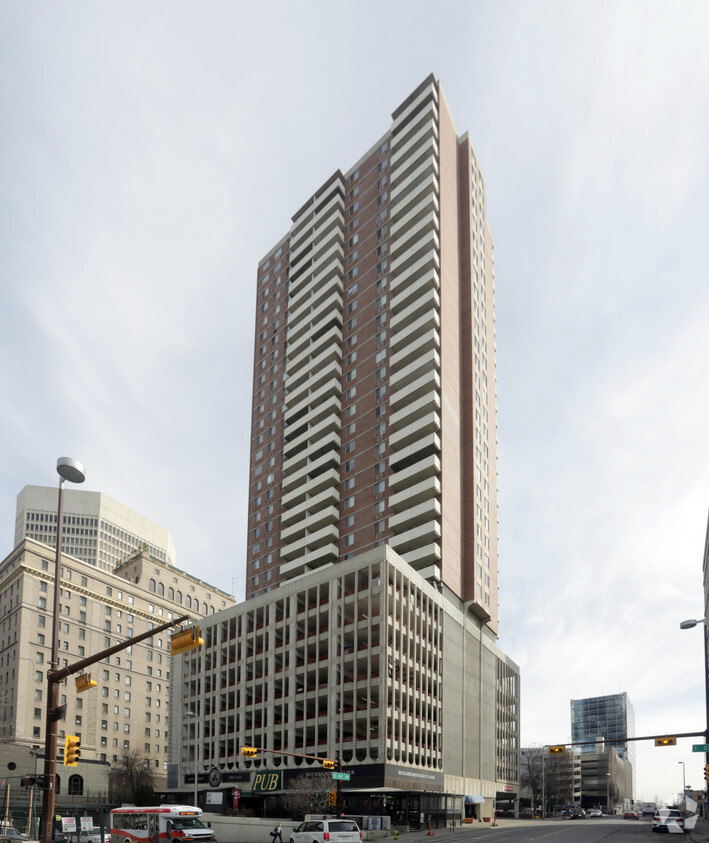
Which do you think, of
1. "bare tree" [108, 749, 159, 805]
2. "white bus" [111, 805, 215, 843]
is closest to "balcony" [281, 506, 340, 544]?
"bare tree" [108, 749, 159, 805]

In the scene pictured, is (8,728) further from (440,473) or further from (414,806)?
(440,473)

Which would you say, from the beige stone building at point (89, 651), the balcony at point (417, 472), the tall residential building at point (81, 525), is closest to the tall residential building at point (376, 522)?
the balcony at point (417, 472)

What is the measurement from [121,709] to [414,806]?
221 feet

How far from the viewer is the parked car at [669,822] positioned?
59656 millimetres

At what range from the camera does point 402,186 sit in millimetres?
102312

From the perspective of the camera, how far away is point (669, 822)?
59875mm

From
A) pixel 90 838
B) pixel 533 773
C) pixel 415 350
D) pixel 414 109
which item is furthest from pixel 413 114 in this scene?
pixel 533 773

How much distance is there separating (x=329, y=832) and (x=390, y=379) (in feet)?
201

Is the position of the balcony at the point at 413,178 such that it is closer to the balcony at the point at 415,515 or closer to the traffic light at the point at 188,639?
the balcony at the point at 415,515

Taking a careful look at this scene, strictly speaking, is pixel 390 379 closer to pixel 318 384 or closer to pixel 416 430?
pixel 416 430

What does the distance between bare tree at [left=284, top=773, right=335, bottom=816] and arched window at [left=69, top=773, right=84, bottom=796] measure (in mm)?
53067

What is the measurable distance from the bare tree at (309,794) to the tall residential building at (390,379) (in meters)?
24.0

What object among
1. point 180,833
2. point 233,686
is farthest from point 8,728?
point 180,833

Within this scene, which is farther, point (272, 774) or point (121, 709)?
point (121, 709)
